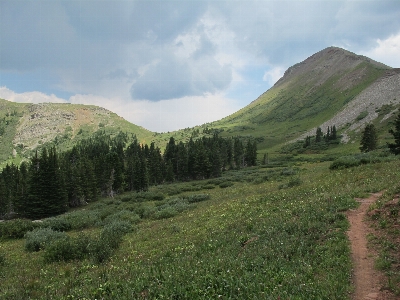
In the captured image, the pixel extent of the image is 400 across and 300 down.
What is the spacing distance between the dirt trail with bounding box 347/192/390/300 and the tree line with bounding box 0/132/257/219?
6950 centimetres

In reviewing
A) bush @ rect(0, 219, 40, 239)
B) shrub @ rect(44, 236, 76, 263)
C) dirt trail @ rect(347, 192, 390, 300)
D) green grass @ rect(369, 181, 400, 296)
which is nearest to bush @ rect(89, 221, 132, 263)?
shrub @ rect(44, 236, 76, 263)

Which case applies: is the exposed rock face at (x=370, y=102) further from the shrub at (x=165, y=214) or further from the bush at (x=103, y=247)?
the bush at (x=103, y=247)

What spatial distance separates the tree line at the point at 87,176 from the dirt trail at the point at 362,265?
6950 cm

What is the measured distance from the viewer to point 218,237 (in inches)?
609

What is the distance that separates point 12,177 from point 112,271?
105015mm

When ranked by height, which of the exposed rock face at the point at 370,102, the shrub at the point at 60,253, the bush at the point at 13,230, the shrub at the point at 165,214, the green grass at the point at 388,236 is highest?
the exposed rock face at the point at 370,102

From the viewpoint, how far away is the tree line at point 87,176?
66.8 meters

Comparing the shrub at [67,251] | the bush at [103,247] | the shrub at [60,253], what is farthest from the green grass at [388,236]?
the shrub at [60,253]

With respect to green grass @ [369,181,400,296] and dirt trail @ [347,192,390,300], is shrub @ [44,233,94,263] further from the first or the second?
green grass @ [369,181,400,296]

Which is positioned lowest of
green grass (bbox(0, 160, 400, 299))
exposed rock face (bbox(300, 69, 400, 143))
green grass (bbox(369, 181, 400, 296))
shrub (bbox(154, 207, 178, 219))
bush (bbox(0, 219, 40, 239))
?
bush (bbox(0, 219, 40, 239))

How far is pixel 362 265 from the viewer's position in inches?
373

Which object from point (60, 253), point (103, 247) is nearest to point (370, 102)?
point (103, 247)

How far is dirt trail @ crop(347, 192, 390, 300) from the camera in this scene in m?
7.96

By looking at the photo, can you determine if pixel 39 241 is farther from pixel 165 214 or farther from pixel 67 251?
pixel 165 214
